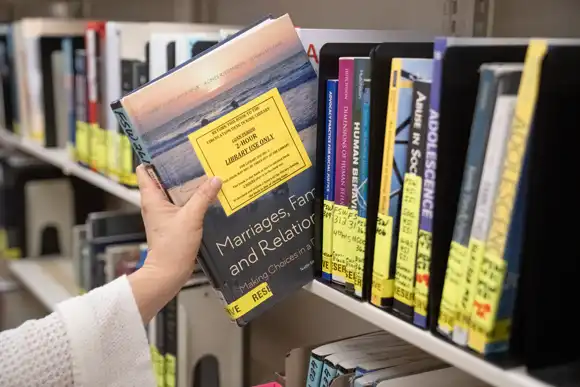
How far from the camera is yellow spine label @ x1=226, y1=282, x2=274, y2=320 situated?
100 centimetres

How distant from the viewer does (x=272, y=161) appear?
3.24 ft

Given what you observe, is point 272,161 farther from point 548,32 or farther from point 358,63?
point 548,32

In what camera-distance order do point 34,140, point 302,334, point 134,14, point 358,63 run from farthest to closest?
1. point 134,14
2. point 34,140
3. point 302,334
4. point 358,63

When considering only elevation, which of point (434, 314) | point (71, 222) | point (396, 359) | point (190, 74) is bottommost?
point (71, 222)

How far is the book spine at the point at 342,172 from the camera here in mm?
904

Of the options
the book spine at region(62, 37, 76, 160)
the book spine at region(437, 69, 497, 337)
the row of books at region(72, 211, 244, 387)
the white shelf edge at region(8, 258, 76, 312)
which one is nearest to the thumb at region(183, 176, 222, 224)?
the book spine at region(437, 69, 497, 337)

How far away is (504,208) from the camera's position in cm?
70

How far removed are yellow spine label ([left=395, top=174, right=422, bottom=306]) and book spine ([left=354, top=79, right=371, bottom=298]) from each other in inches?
2.6

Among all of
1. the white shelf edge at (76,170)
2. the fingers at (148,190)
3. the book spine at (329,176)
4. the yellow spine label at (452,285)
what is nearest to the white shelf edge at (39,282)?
the white shelf edge at (76,170)

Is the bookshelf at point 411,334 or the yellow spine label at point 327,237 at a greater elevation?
the yellow spine label at point 327,237

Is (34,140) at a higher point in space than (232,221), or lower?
lower

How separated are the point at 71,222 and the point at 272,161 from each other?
1.64 meters

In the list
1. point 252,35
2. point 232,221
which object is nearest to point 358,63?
point 252,35

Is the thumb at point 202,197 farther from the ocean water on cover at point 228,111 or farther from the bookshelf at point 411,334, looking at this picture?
the bookshelf at point 411,334
